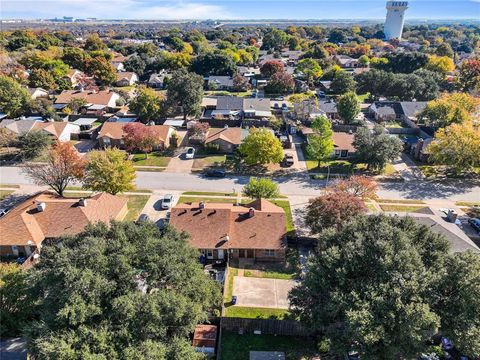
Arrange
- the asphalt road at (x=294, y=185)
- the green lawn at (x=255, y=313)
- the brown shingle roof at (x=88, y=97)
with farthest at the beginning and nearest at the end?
the brown shingle roof at (x=88, y=97)
the asphalt road at (x=294, y=185)
the green lawn at (x=255, y=313)

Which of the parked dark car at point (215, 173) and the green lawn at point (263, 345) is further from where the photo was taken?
the parked dark car at point (215, 173)

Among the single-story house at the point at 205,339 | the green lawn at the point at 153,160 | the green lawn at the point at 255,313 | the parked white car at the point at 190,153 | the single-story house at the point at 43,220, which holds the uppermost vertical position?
the single-story house at the point at 43,220

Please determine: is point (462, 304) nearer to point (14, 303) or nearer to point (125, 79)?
point (14, 303)

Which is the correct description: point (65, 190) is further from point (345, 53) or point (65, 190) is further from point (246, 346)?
point (345, 53)

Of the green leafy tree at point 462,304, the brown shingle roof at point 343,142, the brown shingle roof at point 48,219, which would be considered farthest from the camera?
the brown shingle roof at point 343,142

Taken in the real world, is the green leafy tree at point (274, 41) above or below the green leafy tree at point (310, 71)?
above

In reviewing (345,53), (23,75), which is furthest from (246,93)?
(345,53)

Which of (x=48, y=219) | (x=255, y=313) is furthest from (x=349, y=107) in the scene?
(x=48, y=219)

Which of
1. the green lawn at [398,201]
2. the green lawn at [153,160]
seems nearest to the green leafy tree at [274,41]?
the green lawn at [153,160]

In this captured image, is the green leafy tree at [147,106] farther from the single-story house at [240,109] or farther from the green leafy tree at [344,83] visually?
the green leafy tree at [344,83]
